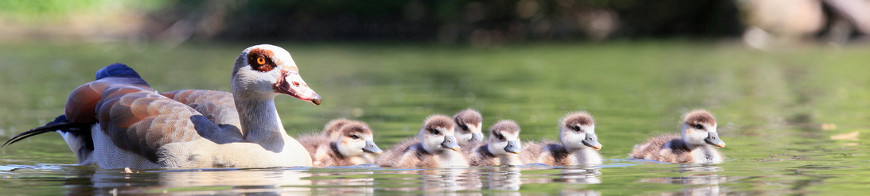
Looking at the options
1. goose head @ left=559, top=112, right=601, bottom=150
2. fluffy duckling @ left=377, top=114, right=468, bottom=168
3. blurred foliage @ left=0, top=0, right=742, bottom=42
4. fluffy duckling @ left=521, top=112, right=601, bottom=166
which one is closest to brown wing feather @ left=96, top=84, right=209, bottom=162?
fluffy duckling @ left=377, top=114, right=468, bottom=168

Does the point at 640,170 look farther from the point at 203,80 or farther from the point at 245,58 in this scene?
the point at 203,80

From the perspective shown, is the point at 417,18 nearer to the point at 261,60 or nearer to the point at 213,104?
the point at 213,104

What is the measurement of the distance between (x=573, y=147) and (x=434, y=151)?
1172 mm

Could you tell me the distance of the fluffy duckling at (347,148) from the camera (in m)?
11.0

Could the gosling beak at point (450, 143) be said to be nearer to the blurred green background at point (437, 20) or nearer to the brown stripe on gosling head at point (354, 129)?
the brown stripe on gosling head at point (354, 129)

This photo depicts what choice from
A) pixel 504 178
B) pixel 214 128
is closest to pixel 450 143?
pixel 504 178

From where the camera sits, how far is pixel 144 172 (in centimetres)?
1009

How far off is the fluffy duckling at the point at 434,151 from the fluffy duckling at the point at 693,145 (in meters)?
1.64

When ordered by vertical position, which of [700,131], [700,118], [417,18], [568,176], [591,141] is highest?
[417,18]

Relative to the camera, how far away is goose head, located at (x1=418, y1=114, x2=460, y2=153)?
34.4 feet

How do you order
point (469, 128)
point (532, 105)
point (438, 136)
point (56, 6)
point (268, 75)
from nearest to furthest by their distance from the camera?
point (268, 75), point (438, 136), point (469, 128), point (532, 105), point (56, 6)

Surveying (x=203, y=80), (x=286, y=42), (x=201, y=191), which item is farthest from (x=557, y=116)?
(x=286, y=42)

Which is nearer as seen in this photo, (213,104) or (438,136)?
(438,136)

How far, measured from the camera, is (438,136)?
34.4ft
